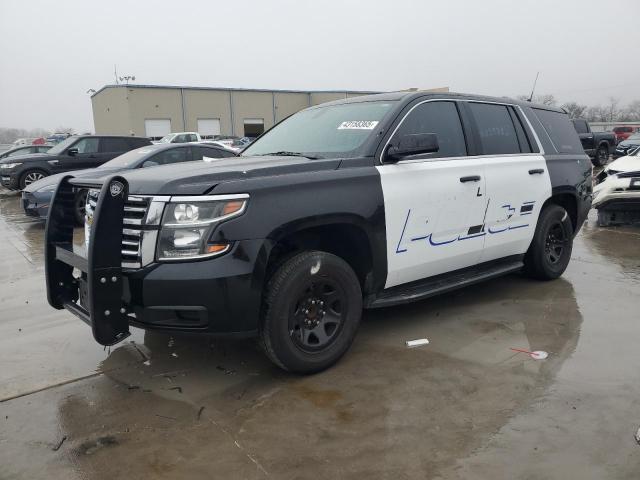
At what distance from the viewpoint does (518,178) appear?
4.68 metres

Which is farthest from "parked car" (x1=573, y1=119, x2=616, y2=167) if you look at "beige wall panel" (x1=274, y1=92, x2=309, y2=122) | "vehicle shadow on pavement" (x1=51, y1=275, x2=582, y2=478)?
"beige wall panel" (x1=274, y1=92, x2=309, y2=122)

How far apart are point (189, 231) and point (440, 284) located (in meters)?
2.14

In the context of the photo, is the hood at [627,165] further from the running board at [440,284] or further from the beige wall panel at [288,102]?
the beige wall panel at [288,102]

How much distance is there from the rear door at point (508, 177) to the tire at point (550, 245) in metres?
0.17

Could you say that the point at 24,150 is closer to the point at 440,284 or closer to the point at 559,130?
the point at 559,130

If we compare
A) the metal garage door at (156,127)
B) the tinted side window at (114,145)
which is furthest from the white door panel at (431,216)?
the metal garage door at (156,127)

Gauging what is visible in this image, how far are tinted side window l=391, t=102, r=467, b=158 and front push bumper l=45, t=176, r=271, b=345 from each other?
168 cm

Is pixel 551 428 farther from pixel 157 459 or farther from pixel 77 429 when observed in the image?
pixel 77 429

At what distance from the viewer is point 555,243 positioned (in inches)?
216

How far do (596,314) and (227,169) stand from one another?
11.2 ft

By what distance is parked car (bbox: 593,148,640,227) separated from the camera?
8.08 metres

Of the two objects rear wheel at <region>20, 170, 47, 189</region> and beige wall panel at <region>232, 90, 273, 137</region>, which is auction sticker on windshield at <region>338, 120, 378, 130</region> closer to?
rear wheel at <region>20, 170, 47, 189</region>

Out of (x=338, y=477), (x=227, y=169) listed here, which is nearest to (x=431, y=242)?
(x=227, y=169)

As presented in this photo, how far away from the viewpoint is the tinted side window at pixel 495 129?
4543 mm
